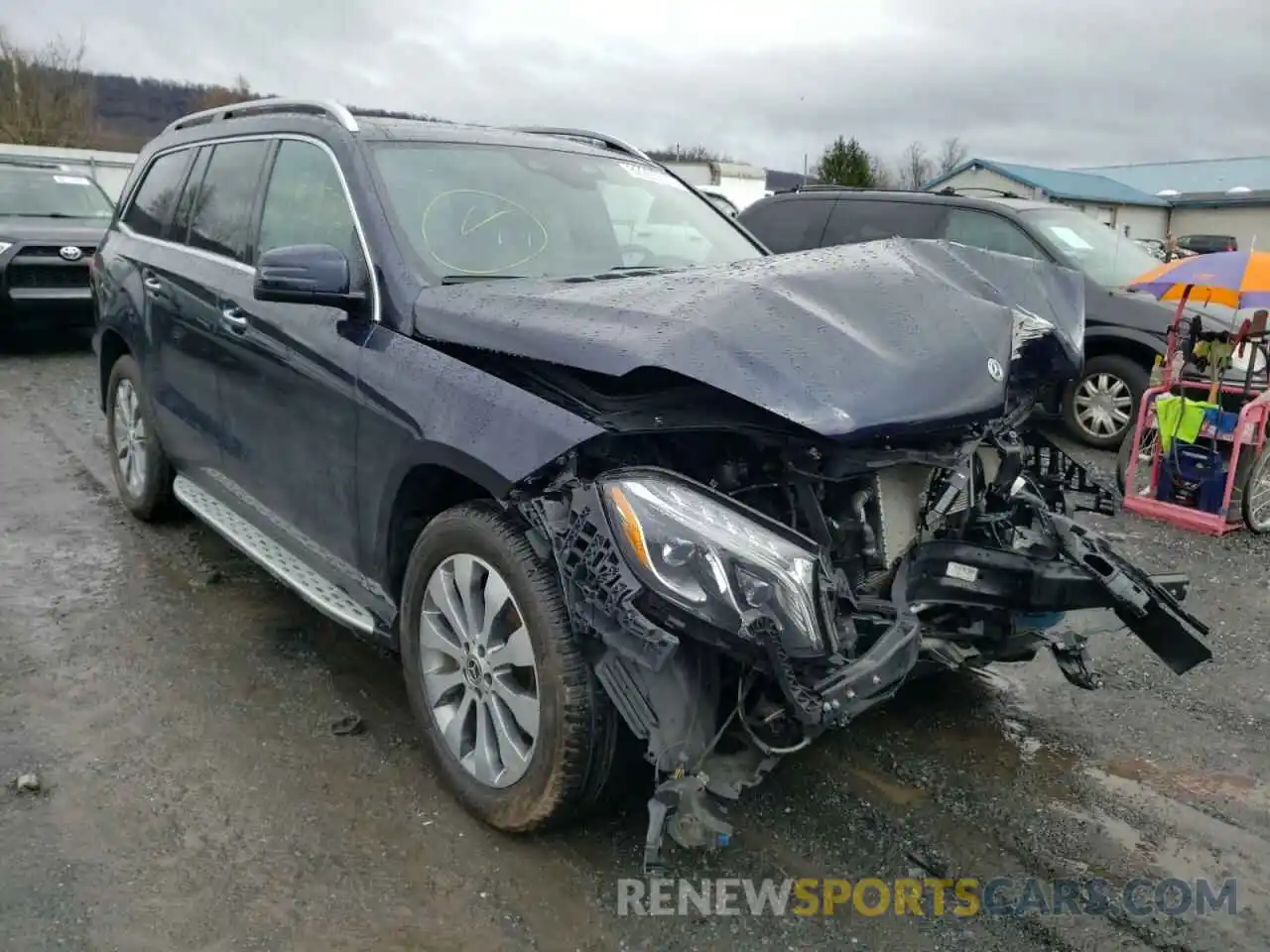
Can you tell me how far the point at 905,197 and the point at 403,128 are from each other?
21.0 ft

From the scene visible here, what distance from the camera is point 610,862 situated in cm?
275

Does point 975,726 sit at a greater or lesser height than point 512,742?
lesser

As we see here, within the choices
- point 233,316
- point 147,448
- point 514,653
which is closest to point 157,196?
point 147,448

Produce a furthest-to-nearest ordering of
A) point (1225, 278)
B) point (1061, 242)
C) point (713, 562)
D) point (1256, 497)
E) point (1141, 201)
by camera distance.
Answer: point (1141, 201) → point (1061, 242) → point (1256, 497) → point (1225, 278) → point (713, 562)

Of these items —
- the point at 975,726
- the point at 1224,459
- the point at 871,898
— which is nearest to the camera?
the point at 871,898

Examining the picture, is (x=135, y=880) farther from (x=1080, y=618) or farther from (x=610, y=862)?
(x=1080, y=618)

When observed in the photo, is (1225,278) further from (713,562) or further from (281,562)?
(281,562)

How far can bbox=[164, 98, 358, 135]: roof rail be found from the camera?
3627 mm

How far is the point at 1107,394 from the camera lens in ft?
26.1

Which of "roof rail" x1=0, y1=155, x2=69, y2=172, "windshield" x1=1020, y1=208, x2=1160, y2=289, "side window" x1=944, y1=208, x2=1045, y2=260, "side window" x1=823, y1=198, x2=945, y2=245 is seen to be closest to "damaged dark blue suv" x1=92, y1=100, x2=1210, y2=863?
"side window" x1=944, y1=208, x2=1045, y2=260

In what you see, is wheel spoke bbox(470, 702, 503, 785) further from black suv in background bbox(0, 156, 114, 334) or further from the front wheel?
black suv in background bbox(0, 156, 114, 334)

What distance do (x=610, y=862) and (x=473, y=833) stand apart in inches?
15.7

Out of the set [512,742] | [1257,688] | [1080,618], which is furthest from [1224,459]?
[512,742]

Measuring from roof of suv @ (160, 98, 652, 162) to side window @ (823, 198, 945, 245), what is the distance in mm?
4717
